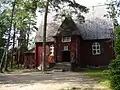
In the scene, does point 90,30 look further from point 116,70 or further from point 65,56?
point 116,70

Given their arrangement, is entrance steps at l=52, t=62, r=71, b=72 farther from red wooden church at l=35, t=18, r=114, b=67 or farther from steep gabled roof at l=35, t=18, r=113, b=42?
steep gabled roof at l=35, t=18, r=113, b=42

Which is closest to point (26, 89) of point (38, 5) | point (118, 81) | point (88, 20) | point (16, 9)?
point (118, 81)

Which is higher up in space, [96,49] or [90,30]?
[90,30]

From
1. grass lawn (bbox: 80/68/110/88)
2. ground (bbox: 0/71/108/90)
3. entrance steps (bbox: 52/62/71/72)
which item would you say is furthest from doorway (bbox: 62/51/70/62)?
ground (bbox: 0/71/108/90)

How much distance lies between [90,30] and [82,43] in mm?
2400

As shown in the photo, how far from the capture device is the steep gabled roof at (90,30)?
40375mm

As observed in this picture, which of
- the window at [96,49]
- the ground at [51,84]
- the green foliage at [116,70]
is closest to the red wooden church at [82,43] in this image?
the window at [96,49]

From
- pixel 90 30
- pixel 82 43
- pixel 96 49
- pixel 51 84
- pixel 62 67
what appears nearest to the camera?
pixel 51 84

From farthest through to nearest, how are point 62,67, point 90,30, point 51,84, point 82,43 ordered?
point 90,30 → point 82,43 → point 62,67 → point 51,84

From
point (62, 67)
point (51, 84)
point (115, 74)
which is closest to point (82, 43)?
point (62, 67)

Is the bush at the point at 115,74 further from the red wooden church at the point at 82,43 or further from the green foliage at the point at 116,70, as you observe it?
the red wooden church at the point at 82,43

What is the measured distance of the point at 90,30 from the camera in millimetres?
41969

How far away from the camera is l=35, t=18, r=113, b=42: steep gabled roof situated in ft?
132

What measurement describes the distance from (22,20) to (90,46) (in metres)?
11.1
